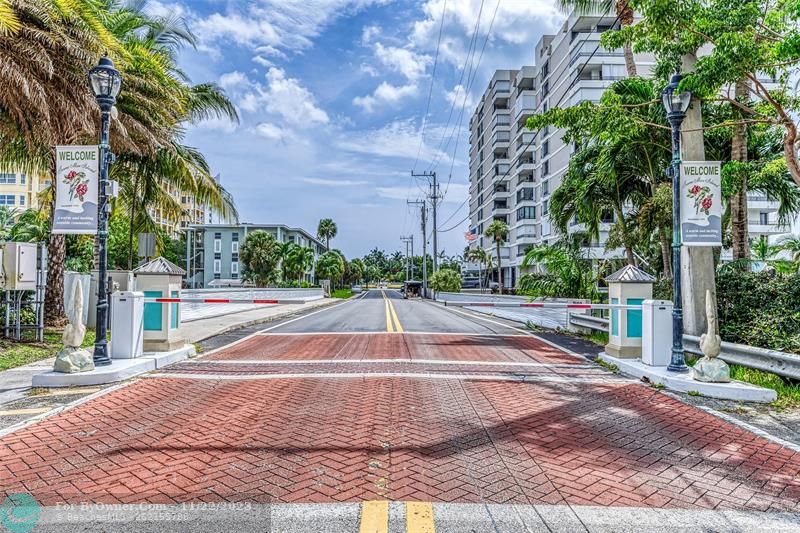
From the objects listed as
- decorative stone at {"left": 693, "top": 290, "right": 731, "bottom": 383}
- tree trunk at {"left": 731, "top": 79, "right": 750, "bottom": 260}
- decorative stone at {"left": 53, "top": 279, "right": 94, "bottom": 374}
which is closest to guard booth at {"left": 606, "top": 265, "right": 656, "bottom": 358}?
decorative stone at {"left": 693, "top": 290, "right": 731, "bottom": 383}

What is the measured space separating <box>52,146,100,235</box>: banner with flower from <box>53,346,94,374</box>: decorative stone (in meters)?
1.92

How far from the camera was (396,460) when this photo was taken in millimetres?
4609

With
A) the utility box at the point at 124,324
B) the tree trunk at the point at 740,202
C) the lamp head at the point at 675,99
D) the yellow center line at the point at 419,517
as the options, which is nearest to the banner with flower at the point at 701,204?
the lamp head at the point at 675,99

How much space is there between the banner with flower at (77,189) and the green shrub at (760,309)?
1142 centimetres

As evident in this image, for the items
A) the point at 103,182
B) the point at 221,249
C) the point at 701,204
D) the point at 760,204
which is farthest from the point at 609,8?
the point at 221,249

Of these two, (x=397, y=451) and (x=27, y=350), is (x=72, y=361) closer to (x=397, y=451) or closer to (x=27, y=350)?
(x=27, y=350)

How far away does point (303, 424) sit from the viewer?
5.70 metres

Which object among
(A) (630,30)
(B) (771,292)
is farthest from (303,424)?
(A) (630,30)

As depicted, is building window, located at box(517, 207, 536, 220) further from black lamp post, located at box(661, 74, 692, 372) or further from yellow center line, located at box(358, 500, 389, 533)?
yellow center line, located at box(358, 500, 389, 533)

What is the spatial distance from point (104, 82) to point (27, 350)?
593 centimetres

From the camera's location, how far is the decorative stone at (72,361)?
7.78 metres

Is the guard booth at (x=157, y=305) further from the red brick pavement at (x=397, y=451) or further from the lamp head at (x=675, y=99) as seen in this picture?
the lamp head at (x=675, y=99)

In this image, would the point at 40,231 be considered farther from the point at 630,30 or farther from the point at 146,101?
the point at 630,30

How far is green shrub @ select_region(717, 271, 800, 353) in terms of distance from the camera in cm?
861
